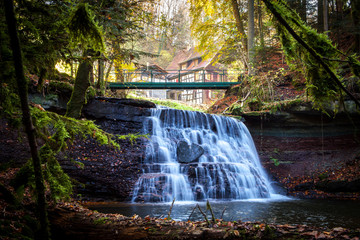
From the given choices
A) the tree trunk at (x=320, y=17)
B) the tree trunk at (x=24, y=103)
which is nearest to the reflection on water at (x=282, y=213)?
the tree trunk at (x=24, y=103)

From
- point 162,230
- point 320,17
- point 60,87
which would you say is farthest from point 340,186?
point 60,87

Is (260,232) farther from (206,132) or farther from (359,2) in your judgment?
(206,132)

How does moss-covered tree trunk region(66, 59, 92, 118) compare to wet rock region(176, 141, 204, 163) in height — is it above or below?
above

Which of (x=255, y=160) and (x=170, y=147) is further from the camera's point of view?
(x=255, y=160)

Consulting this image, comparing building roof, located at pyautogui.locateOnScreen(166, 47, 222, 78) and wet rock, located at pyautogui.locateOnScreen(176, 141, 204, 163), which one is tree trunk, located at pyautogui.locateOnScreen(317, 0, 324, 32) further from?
building roof, located at pyautogui.locateOnScreen(166, 47, 222, 78)

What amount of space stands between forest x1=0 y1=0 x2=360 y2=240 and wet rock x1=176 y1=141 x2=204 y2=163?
63 millimetres

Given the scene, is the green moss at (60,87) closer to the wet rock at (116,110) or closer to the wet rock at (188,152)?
the wet rock at (116,110)

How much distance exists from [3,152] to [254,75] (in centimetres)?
1334

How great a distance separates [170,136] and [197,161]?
229 centimetres

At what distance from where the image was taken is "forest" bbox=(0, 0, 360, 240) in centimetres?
254

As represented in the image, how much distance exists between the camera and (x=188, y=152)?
11.8 metres

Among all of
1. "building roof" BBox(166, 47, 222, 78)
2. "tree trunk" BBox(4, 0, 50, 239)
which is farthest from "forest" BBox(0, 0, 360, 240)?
"building roof" BBox(166, 47, 222, 78)

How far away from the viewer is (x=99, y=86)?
1533 centimetres

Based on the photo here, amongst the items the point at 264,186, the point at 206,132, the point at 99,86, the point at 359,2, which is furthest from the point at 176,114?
the point at 359,2
